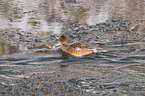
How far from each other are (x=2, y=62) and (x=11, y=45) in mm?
1457

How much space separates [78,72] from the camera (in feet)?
19.3

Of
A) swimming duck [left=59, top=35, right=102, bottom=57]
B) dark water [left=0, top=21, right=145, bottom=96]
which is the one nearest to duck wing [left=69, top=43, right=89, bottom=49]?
swimming duck [left=59, top=35, right=102, bottom=57]

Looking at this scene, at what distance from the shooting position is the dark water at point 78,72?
16.5ft

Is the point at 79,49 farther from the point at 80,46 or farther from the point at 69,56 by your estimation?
the point at 69,56

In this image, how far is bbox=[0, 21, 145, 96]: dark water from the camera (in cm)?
504

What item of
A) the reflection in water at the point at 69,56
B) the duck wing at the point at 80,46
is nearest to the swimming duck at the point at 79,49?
the duck wing at the point at 80,46

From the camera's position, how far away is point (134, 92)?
489 cm

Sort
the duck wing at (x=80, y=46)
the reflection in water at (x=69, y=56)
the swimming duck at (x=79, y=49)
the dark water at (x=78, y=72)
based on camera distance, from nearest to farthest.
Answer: the dark water at (x=78, y=72) < the reflection in water at (x=69, y=56) < the swimming duck at (x=79, y=49) < the duck wing at (x=80, y=46)

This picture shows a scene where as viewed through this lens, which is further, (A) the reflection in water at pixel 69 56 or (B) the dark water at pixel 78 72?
(A) the reflection in water at pixel 69 56

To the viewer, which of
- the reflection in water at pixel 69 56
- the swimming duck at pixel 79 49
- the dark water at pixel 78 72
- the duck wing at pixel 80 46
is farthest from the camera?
the duck wing at pixel 80 46

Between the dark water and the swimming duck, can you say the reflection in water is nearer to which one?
the dark water

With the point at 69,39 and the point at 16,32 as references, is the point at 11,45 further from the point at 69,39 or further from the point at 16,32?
the point at 69,39

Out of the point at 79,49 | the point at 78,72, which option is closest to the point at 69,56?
the point at 79,49

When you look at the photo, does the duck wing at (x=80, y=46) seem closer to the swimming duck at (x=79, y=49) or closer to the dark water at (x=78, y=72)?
the swimming duck at (x=79, y=49)
